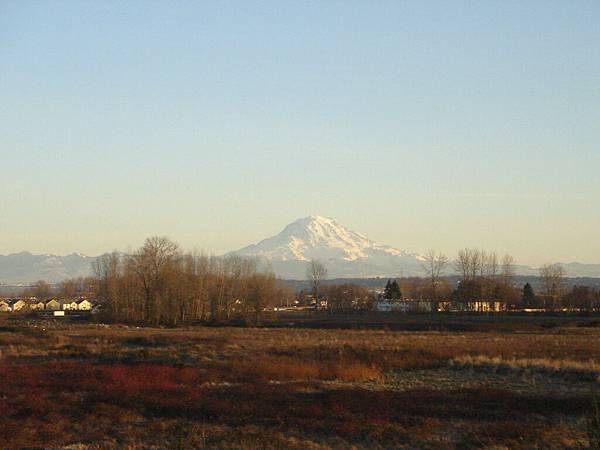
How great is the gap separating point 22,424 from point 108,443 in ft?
11.0

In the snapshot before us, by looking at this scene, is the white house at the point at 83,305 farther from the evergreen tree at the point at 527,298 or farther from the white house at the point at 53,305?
the evergreen tree at the point at 527,298

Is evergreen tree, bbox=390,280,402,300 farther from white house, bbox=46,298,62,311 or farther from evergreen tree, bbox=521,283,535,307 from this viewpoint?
white house, bbox=46,298,62,311

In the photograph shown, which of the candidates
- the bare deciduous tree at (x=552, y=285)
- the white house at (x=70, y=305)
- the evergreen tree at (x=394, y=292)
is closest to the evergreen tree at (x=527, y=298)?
the bare deciduous tree at (x=552, y=285)

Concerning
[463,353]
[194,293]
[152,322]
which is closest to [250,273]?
[194,293]

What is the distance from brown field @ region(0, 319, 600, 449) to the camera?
17.5m

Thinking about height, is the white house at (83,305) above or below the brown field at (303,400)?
below

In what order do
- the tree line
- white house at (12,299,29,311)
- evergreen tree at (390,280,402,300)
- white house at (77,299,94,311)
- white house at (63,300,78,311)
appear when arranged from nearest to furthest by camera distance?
the tree line → evergreen tree at (390,280,402,300) → white house at (12,299,29,311) → white house at (63,300,78,311) → white house at (77,299,94,311)

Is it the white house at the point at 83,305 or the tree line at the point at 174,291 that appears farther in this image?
the white house at the point at 83,305

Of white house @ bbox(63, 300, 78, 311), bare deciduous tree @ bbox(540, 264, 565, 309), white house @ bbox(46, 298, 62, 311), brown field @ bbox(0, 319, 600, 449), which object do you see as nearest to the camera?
brown field @ bbox(0, 319, 600, 449)

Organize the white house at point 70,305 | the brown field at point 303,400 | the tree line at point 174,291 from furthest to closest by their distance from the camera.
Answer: the white house at point 70,305, the tree line at point 174,291, the brown field at point 303,400

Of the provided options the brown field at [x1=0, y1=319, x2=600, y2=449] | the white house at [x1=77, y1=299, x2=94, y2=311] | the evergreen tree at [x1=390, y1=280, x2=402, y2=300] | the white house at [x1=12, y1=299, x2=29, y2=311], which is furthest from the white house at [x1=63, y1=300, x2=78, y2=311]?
the brown field at [x1=0, y1=319, x2=600, y2=449]

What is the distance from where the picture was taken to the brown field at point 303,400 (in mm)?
17500

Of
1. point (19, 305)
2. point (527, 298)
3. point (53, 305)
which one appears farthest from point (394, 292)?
point (19, 305)

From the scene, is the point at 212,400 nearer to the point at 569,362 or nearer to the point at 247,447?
the point at 247,447
